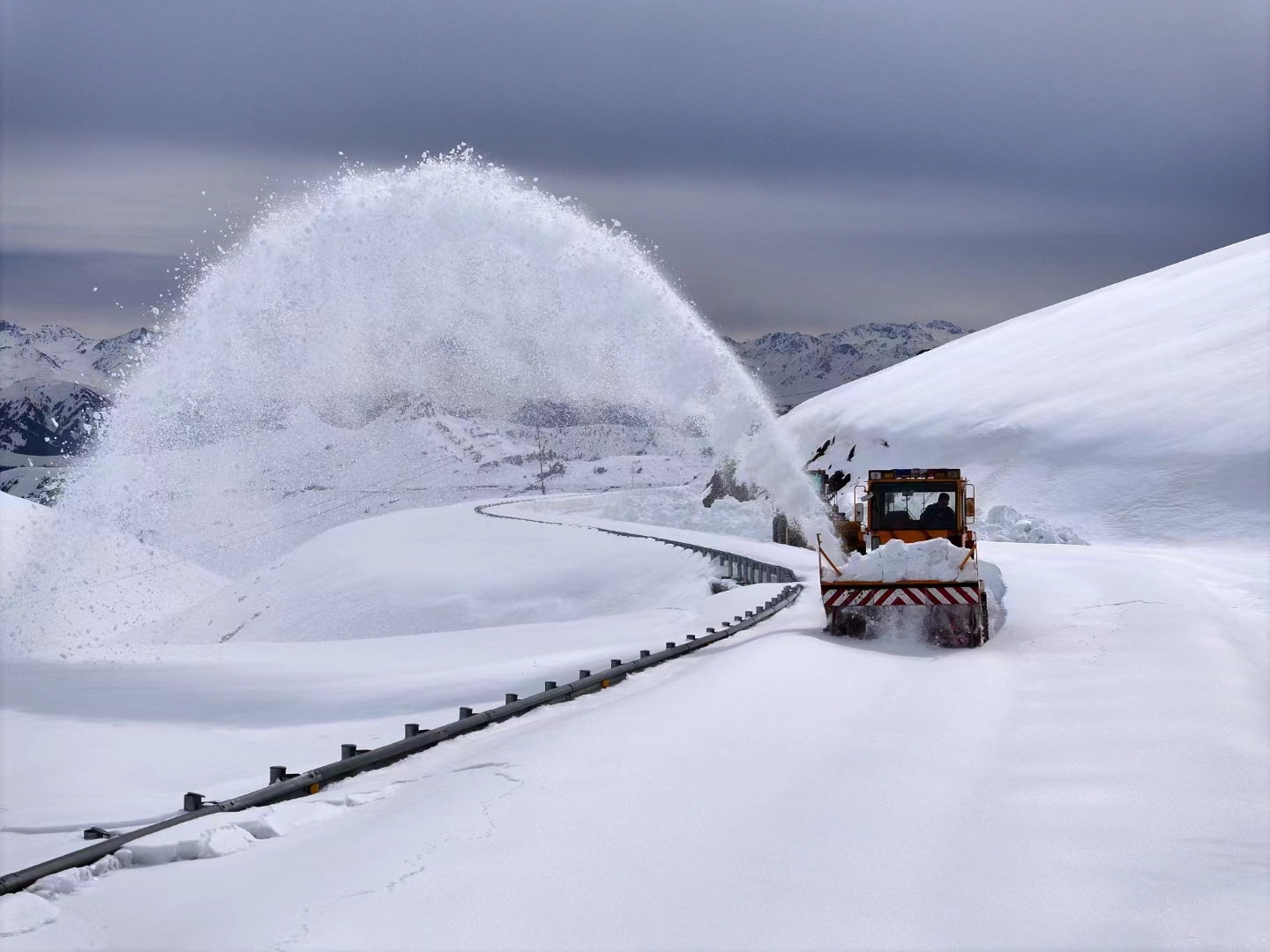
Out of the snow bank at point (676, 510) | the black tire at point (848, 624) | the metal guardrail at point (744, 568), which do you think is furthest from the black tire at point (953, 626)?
the snow bank at point (676, 510)

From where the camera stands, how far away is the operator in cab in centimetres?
1692

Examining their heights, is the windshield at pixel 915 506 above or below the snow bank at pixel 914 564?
above

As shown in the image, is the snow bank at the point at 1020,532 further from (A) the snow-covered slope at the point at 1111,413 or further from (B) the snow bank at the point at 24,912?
(B) the snow bank at the point at 24,912

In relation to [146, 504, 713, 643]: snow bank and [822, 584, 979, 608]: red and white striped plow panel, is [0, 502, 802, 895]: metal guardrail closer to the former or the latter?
[822, 584, 979, 608]: red and white striped plow panel

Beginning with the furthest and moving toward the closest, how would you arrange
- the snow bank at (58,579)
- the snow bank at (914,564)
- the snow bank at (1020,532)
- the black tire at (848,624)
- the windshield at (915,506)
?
the snow bank at (1020,532) < the snow bank at (58,579) < the windshield at (915,506) < the black tire at (848,624) < the snow bank at (914,564)

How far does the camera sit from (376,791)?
24.8ft

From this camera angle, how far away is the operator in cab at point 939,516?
55.5 feet

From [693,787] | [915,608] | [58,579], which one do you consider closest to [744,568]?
[915,608]

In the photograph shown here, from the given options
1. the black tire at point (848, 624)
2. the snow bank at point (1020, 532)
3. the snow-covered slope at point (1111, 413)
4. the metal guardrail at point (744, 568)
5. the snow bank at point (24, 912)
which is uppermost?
the snow-covered slope at point (1111, 413)

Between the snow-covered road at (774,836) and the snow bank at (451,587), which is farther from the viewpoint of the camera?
the snow bank at (451,587)

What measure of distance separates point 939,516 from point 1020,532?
75.4 ft

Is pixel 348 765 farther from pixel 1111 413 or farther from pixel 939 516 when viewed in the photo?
pixel 1111 413

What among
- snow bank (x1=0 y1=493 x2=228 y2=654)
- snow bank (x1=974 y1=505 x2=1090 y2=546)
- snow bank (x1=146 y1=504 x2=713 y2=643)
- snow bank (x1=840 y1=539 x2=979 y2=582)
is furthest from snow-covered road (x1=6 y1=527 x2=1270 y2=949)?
snow bank (x1=974 y1=505 x2=1090 y2=546)

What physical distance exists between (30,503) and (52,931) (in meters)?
23.4
